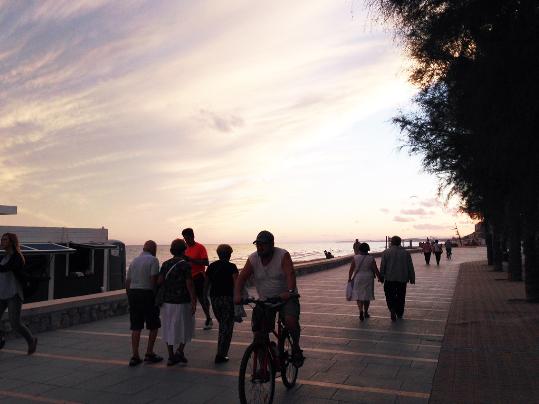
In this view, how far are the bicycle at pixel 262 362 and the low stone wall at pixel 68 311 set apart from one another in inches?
219

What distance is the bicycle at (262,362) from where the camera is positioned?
451 centimetres

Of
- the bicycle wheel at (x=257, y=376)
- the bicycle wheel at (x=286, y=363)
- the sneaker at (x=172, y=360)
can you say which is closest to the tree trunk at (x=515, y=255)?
the bicycle wheel at (x=286, y=363)

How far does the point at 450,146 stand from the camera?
11867 millimetres

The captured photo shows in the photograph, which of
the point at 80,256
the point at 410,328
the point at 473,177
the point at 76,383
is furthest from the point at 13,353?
the point at 80,256

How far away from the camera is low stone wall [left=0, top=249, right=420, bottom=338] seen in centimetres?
871

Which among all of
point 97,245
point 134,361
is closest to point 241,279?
point 134,361

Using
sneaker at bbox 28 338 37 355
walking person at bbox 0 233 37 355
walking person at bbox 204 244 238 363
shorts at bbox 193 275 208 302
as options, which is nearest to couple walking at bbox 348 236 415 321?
shorts at bbox 193 275 208 302

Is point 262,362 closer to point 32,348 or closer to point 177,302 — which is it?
point 177,302

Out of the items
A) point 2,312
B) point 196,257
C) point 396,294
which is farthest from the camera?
point 396,294

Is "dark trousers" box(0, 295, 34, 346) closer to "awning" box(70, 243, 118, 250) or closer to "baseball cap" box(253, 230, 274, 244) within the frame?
"baseball cap" box(253, 230, 274, 244)

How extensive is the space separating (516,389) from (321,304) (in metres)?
7.74

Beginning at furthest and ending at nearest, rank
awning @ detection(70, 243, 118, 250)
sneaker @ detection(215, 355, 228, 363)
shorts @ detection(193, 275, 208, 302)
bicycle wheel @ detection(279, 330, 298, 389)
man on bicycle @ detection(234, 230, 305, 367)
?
awning @ detection(70, 243, 118, 250)
shorts @ detection(193, 275, 208, 302)
sneaker @ detection(215, 355, 228, 363)
man on bicycle @ detection(234, 230, 305, 367)
bicycle wheel @ detection(279, 330, 298, 389)

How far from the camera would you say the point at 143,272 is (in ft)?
22.2

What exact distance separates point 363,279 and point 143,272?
5.39m
